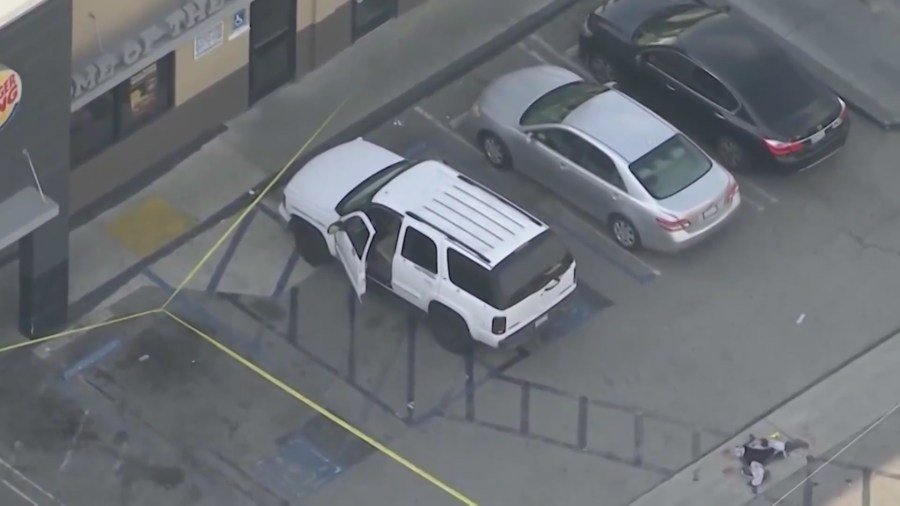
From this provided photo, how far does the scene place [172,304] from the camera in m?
27.3

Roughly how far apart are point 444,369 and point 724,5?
8.21 m

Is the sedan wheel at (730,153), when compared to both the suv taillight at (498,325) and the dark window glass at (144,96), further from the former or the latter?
the dark window glass at (144,96)

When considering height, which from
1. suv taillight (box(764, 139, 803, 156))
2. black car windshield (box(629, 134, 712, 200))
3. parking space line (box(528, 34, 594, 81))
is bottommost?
parking space line (box(528, 34, 594, 81))

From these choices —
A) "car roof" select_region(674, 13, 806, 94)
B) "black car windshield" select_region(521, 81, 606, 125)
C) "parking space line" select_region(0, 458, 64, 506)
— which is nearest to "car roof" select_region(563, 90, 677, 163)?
"black car windshield" select_region(521, 81, 606, 125)

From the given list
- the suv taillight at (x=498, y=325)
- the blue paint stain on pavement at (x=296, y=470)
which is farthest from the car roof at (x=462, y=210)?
the blue paint stain on pavement at (x=296, y=470)

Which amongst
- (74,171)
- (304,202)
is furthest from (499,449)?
(74,171)

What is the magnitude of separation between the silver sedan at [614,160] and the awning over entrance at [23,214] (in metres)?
7.05

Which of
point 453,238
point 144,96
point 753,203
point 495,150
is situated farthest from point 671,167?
point 144,96

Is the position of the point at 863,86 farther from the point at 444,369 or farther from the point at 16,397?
the point at 16,397

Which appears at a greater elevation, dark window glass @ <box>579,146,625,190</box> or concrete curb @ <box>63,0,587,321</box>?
dark window glass @ <box>579,146,625,190</box>

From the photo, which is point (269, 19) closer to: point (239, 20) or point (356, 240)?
point (239, 20)

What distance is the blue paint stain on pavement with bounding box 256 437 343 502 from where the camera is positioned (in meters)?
25.2

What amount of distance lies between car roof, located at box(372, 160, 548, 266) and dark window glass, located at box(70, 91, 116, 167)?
12.7ft

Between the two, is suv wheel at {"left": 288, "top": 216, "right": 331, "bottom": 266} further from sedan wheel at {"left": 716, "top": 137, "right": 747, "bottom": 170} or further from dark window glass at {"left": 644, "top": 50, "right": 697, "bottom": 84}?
sedan wheel at {"left": 716, "top": 137, "right": 747, "bottom": 170}
